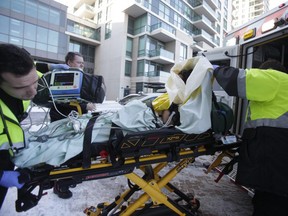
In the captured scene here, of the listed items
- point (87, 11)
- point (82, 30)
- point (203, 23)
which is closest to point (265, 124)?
point (82, 30)

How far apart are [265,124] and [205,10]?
3439cm

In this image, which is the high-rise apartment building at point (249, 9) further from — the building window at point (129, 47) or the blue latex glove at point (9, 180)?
the blue latex glove at point (9, 180)

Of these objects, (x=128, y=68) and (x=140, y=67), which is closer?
(x=140, y=67)

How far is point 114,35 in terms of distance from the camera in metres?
A: 23.9

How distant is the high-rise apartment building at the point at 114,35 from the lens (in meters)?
19.5

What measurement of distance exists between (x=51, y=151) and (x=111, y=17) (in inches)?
1022

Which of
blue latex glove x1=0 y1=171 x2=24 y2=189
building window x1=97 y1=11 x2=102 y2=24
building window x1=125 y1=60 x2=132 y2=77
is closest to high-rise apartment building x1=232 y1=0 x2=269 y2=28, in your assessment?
building window x1=97 y1=11 x2=102 y2=24

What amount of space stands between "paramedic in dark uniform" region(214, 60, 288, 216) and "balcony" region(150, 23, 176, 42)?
22.2 metres

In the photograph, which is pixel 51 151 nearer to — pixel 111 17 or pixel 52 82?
pixel 52 82

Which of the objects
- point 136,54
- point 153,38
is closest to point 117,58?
point 136,54

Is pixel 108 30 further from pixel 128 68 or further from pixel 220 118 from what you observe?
pixel 220 118

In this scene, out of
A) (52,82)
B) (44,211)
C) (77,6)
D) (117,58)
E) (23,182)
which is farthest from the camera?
(77,6)

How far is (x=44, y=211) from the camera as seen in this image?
2.38 meters

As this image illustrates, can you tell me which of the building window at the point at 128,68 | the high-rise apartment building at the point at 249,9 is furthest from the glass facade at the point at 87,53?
the high-rise apartment building at the point at 249,9
